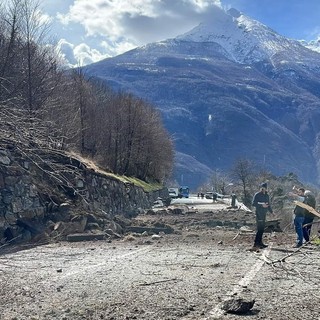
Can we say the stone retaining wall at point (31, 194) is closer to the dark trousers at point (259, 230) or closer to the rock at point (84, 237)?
the rock at point (84, 237)

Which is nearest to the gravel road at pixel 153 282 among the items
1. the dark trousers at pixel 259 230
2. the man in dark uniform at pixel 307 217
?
the dark trousers at pixel 259 230

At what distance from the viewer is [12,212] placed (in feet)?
55.5

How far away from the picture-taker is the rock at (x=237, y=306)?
7258 millimetres

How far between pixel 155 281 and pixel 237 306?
2621mm

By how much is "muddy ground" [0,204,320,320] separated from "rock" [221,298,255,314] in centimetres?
8

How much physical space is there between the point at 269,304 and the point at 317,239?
7119 mm

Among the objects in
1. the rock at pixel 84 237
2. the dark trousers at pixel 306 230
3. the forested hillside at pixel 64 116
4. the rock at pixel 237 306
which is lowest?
the rock at pixel 84 237

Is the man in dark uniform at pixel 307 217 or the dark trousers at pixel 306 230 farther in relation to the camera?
the man in dark uniform at pixel 307 217

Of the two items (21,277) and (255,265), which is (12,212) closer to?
(21,277)

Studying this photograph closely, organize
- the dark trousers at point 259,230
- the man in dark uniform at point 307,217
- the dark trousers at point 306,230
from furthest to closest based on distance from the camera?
the man in dark uniform at point 307,217, the dark trousers at point 306,230, the dark trousers at point 259,230

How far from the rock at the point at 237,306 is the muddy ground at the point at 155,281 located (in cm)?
8

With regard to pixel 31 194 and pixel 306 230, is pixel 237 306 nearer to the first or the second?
pixel 306 230

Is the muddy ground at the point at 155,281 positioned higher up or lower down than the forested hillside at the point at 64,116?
lower down


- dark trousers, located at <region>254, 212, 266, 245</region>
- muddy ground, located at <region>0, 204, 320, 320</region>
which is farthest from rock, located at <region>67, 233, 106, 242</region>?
dark trousers, located at <region>254, 212, 266, 245</region>
